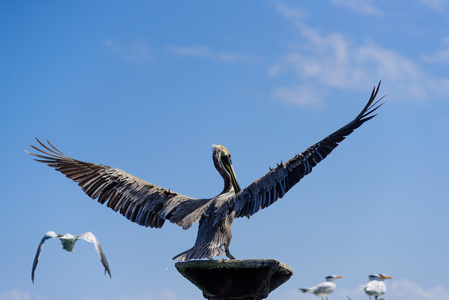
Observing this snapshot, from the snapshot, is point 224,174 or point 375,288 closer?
point 375,288

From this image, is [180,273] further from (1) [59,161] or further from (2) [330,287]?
(1) [59,161]

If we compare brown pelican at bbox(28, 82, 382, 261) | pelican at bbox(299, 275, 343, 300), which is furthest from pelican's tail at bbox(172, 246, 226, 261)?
pelican at bbox(299, 275, 343, 300)

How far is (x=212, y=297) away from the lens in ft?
30.1

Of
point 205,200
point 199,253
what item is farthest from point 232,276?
point 205,200

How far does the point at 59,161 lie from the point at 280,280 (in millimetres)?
5212

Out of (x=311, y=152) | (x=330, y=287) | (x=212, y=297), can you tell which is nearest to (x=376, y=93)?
(x=311, y=152)

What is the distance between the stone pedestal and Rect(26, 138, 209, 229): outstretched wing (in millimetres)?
1410

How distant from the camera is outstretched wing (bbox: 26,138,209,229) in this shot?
1087 centimetres

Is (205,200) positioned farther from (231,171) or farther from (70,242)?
(70,242)

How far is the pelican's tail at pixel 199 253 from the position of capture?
30.5ft

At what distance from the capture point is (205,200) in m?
10.6

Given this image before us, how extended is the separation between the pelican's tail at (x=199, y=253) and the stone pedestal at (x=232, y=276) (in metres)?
0.17

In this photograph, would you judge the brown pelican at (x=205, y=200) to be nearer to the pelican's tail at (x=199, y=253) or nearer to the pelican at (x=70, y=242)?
the pelican's tail at (x=199, y=253)

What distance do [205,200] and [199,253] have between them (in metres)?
1.38
